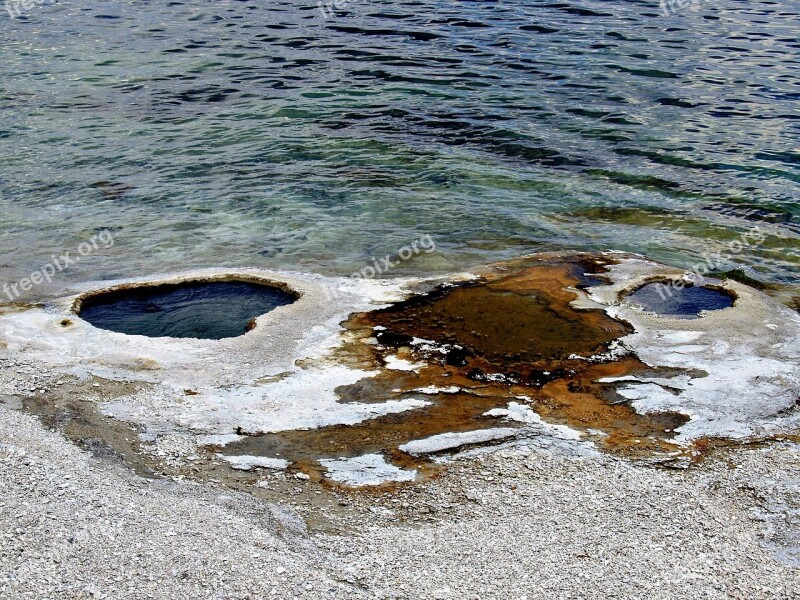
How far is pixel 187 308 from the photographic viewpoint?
783 centimetres

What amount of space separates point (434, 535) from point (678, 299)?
174 inches

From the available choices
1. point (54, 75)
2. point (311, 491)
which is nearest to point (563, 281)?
point (311, 491)

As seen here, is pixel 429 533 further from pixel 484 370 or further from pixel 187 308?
pixel 187 308

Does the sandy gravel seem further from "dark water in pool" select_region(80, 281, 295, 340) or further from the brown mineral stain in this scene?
"dark water in pool" select_region(80, 281, 295, 340)

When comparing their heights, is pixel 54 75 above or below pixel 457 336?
above

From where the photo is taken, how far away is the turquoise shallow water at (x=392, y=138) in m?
9.88

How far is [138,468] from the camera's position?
5.30m

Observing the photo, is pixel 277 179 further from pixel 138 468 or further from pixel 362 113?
pixel 138 468

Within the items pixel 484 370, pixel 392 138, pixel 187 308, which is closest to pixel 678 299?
pixel 484 370

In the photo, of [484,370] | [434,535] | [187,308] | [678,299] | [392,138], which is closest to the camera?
[434,535]

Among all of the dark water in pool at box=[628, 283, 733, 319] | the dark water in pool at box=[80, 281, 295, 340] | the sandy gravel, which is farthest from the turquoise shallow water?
the sandy gravel

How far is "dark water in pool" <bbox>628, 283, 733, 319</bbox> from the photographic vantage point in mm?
8008

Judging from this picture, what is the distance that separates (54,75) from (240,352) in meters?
11.5

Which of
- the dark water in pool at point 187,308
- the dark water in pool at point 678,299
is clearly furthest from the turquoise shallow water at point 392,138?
the dark water in pool at point 678,299
